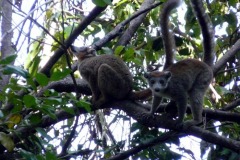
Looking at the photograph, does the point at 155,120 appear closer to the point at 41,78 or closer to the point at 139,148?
the point at 139,148

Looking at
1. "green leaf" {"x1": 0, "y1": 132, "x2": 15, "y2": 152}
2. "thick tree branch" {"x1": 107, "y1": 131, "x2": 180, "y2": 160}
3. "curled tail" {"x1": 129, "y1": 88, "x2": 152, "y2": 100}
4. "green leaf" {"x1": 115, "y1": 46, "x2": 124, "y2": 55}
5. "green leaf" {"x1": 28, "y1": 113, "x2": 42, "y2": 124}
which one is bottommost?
"thick tree branch" {"x1": 107, "y1": 131, "x2": 180, "y2": 160}

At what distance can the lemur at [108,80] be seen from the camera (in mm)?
6824

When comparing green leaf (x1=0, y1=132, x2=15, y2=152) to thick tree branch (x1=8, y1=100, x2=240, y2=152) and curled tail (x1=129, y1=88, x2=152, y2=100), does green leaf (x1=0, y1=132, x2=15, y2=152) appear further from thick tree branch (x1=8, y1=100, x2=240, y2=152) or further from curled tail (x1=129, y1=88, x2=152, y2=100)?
curled tail (x1=129, y1=88, x2=152, y2=100)

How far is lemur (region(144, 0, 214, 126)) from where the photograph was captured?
251 inches

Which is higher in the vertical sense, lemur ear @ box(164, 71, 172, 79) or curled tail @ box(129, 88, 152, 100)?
lemur ear @ box(164, 71, 172, 79)

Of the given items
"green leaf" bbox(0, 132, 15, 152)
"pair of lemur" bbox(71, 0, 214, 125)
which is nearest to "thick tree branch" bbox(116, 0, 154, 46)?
"pair of lemur" bbox(71, 0, 214, 125)

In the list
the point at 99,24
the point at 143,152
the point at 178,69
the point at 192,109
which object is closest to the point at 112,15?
the point at 99,24

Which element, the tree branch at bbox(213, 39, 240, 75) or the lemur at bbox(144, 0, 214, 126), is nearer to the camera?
the tree branch at bbox(213, 39, 240, 75)

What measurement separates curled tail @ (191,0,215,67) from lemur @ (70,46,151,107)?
3.47 ft

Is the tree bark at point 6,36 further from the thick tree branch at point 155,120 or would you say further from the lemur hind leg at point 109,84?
the lemur hind leg at point 109,84

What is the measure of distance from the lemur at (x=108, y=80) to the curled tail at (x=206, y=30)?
1058 millimetres

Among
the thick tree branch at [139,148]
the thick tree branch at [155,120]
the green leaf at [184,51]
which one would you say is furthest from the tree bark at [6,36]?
the green leaf at [184,51]

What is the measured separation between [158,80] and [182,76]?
40 cm

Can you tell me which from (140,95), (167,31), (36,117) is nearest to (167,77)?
(140,95)
